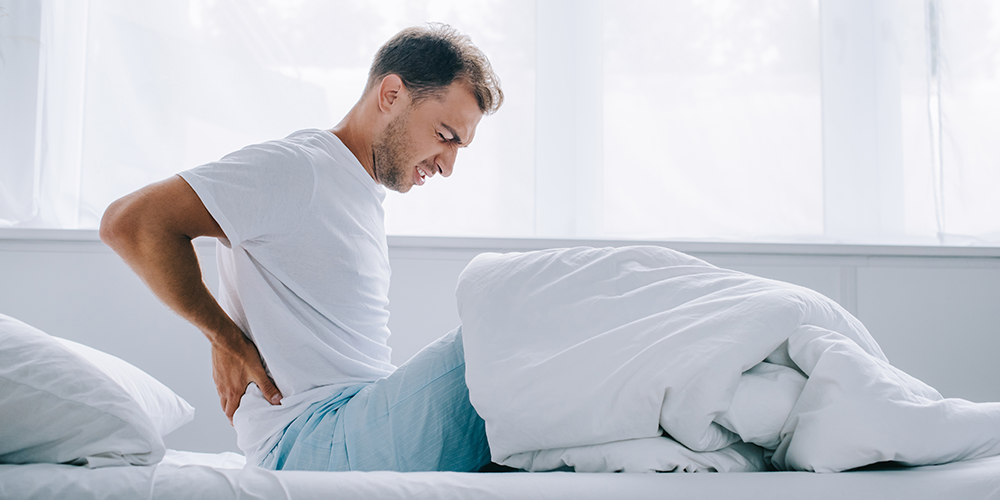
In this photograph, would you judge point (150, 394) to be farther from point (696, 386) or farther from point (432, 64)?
point (696, 386)

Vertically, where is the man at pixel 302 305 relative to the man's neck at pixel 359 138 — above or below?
below

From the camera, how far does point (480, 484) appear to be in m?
0.57

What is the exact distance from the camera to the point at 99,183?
1765 mm

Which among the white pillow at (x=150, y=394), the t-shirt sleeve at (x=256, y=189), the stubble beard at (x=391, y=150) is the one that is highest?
the stubble beard at (x=391, y=150)

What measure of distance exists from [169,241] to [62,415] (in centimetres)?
28

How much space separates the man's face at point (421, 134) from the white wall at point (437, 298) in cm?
53

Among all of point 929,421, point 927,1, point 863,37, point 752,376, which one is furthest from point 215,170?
point 927,1

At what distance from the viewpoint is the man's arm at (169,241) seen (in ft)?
2.62

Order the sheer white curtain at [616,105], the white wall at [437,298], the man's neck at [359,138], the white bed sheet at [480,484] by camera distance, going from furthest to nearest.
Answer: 1. the sheer white curtain at [616,105]
2. the white wall at [437,298]
3. the man's neck at [359,138]
4. the white bed sheet at [480,484]

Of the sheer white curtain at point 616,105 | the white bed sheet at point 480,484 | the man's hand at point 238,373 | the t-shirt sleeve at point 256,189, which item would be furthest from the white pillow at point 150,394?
the sheer white curtain at point 616,105

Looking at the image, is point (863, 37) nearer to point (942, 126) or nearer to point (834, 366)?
point (942, 126)

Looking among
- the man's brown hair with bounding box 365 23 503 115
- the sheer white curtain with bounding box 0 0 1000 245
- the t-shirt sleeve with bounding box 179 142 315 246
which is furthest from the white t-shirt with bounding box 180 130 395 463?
the sheer white curtain with bounding box 0 0 1000 245

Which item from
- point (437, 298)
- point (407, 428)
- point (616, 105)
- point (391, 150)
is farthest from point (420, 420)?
point (616, 105)

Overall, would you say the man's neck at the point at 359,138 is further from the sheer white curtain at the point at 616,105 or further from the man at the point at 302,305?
the sheer white curtain at the point at 616,105
